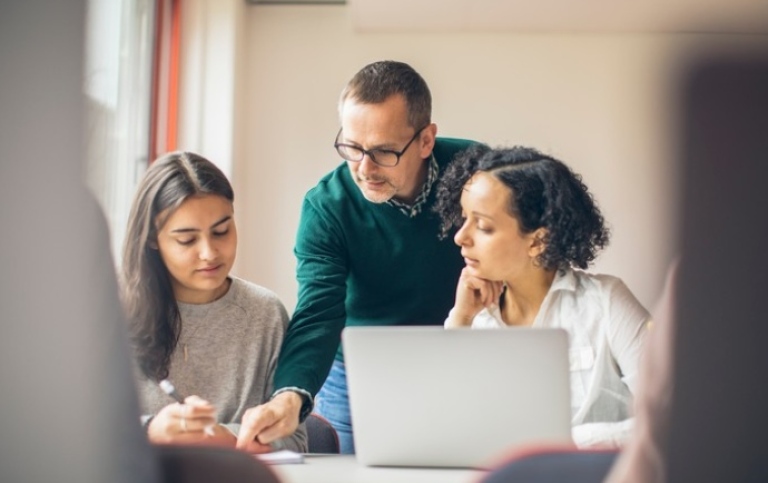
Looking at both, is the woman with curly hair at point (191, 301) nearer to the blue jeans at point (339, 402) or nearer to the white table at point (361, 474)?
the blue jeans at point (339, 402)

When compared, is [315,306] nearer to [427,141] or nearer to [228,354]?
[228,354]

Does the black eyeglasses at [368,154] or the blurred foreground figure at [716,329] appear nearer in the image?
the blurred foreground figure at [716,329]

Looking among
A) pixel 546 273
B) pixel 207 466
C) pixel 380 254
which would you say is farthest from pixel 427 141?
pixel 207 466

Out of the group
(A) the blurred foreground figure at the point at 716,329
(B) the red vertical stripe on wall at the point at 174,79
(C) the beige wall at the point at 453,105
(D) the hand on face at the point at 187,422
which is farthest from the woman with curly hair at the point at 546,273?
(C) the beige wall at the point at 453,105

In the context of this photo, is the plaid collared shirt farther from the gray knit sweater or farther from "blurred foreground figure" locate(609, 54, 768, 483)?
"blurred foreground figure" locate(609, 54, 768, 483)

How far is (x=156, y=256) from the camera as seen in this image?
2008 mm

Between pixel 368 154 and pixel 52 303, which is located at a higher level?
pixel 368 154

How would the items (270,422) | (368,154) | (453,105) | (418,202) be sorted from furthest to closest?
1. (453,105)
2. (418,202)
3. (368,154)
4. (270,422)

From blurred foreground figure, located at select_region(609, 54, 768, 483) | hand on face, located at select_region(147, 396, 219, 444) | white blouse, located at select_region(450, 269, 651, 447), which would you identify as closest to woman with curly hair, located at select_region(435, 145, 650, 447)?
white blouse, located at select_region(450, 269, 651, 447)

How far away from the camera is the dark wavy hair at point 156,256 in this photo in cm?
193

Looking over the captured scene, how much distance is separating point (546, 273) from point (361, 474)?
0.79m

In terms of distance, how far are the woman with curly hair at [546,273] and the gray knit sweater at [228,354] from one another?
1.25 ft

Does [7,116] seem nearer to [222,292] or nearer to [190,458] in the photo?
[190,458]

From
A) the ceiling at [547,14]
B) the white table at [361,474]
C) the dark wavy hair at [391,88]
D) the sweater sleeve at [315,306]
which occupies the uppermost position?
the ceiling at [547,14]
